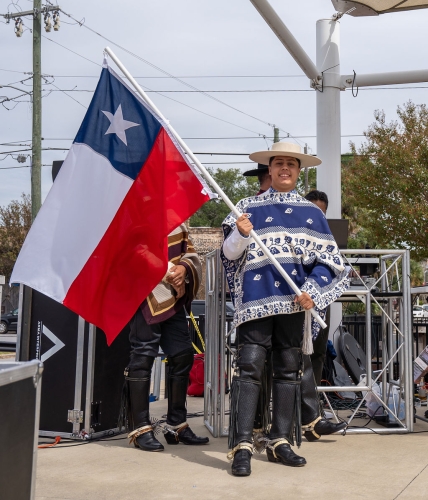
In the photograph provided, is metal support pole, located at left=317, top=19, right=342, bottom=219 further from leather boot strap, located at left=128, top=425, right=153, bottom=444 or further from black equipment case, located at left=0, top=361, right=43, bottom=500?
black equipment case, located at left=0, top=361, right=43, bottom=500

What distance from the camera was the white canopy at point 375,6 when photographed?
820cm

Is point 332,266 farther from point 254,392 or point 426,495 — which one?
point 426,495

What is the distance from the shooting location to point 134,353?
16.1ft

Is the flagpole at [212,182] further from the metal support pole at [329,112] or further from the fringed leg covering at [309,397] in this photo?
the metal support pole at [329,112]

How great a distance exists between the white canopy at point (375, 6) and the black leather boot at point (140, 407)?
5.28 metres

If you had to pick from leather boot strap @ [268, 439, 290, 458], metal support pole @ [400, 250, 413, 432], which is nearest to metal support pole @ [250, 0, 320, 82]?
metal support pole @ [400, 250, 413, 432]

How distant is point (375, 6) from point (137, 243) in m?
5.14

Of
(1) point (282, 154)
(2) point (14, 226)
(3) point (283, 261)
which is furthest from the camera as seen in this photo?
(2) point (14, 226)

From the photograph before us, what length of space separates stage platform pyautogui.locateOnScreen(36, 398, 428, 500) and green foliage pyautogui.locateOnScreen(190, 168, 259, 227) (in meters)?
55.4

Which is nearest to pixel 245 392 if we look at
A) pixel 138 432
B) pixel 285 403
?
pixel 285 403

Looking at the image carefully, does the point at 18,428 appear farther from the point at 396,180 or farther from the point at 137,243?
the point at 396,180

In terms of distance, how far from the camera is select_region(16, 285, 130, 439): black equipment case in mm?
5207

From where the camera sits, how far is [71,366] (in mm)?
5273

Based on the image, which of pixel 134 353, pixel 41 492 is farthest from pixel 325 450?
pixel 41 492
